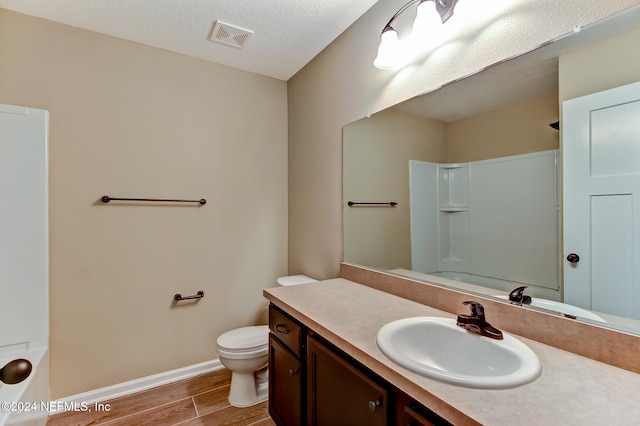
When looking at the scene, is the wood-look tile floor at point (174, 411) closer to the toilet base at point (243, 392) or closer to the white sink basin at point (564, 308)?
the toilet base at point (243, 392)

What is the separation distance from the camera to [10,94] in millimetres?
1704

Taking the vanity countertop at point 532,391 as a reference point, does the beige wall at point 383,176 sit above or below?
above

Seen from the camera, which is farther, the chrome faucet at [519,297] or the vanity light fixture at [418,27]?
the vanity light fixture at [418,27]

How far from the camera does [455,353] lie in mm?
1016

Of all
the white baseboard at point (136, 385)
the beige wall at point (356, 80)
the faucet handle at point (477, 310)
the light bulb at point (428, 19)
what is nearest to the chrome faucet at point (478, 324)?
the faucet handle at point (477, 310)

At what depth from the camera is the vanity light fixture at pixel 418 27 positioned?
48.7 inches

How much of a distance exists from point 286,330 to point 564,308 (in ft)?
3.53

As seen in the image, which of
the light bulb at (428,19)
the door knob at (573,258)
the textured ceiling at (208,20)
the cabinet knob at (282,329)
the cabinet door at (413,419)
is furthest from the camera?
the textured ceiling at (208,20)

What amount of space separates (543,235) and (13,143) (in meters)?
2.46

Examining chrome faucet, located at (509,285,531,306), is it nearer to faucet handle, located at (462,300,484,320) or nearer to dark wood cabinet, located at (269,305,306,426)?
faucet handle, located at (462,300,484,320)

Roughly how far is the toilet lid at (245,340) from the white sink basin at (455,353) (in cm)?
114

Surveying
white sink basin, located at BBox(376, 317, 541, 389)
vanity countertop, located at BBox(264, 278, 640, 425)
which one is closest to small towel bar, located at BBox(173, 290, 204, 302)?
vanity countertop, located at BBox(264, 278, 640, 425)

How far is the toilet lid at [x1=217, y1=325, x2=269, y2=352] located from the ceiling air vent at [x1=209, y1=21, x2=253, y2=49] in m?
1.99

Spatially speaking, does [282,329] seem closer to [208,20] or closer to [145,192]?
[145,192]
